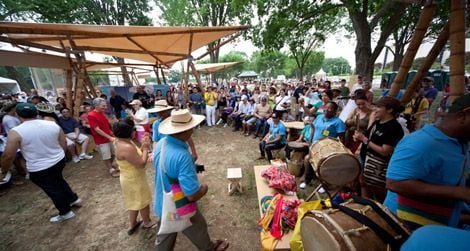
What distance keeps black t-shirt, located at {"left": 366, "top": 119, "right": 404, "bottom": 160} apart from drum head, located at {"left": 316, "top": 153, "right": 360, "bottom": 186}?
0.35 metres

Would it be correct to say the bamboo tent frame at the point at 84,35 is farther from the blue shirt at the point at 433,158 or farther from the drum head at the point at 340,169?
the blue shirt at the point at 433,158

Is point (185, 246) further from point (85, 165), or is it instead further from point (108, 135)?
point (85, 165)

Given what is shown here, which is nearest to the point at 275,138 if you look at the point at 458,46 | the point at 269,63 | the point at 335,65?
the point at 458,46

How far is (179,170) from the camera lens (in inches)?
73.4

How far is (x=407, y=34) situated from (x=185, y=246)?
2503cm

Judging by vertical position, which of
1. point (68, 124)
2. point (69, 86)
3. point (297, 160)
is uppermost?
point (69, 86)

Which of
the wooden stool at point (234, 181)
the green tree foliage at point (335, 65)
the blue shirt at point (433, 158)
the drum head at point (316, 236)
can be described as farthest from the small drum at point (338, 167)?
the green tree foliage at point (335, 65)

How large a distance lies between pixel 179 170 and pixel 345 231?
1400 mm

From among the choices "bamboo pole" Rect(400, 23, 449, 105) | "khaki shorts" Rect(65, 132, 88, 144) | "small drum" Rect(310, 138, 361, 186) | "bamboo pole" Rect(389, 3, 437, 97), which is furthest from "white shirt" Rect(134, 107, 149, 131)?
"bamboo pole" Rect(400, 23, 449, 105)

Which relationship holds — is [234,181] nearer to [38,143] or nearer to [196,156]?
[196,156]

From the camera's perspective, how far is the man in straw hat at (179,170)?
6.09ft

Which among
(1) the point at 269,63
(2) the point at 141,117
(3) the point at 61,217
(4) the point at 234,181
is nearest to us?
(3) the point at 61,217

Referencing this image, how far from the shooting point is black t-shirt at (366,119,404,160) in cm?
242

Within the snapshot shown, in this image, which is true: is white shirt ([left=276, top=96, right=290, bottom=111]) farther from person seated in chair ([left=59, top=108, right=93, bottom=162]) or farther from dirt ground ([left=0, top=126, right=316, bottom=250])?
person seated in chair ([left=59, top=108, right=93, bottom=162])
